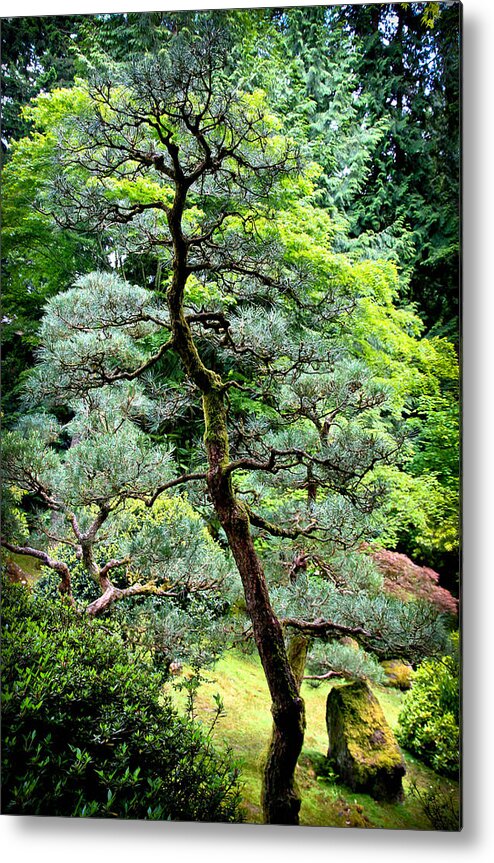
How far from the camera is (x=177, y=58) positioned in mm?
2701

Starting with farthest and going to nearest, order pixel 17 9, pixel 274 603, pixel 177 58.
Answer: pixel 17 9, pixel 274 603, pixel 177 58

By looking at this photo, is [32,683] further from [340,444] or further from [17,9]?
[17,9]

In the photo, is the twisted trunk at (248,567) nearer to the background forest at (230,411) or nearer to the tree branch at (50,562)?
the background forest at (230,411)

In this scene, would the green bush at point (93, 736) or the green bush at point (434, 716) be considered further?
the green bush at point (93, 736)

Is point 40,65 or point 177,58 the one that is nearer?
point 177,58

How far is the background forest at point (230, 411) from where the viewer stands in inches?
111

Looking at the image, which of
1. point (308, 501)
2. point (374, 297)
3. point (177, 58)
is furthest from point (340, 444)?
point (177, 58)

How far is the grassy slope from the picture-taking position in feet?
9.00

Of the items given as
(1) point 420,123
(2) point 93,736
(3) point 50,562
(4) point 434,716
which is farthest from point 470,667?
(1) point 420,123

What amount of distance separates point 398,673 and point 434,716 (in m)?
0.19

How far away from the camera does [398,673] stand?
9.20 feet

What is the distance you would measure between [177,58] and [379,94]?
31.2 inches

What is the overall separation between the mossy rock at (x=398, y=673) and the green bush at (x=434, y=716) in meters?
0.02

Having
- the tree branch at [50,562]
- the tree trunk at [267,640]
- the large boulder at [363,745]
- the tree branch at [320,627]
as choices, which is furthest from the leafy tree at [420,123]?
the tree branch at [50,562]
